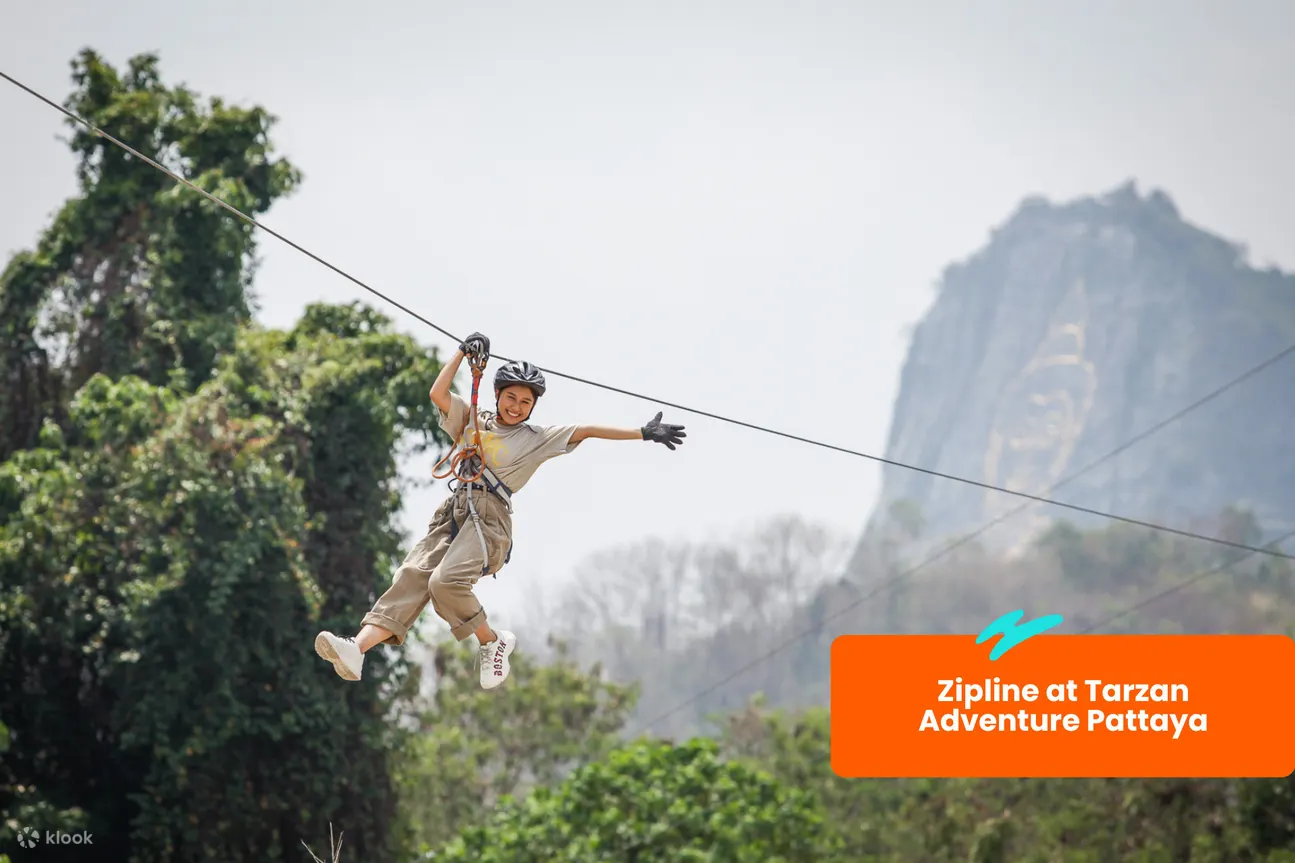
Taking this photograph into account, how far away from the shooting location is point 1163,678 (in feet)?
53.2

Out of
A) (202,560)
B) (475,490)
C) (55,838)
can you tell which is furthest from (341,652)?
(55,838)

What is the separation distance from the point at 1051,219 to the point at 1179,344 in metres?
17.4

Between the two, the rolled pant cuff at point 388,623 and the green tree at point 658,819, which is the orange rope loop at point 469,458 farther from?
the green tree at point 658,819

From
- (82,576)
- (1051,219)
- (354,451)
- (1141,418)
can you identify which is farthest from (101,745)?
(1051,219)

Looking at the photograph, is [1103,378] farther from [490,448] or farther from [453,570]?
[453,570]

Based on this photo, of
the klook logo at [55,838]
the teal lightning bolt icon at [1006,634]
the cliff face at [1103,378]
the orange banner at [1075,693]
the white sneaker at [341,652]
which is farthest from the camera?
the cliff face at [1103,378]

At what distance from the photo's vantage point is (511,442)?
611cm

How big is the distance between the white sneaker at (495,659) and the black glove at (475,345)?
1.23 m

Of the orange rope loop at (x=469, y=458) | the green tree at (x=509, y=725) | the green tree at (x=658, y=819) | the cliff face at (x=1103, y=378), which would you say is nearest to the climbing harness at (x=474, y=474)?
the orange rope loop at (x=469, y=458)

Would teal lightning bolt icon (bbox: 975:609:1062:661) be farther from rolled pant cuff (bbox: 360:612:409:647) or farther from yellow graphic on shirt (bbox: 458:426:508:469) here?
rolled pant cuff (bbox: 360:612:409:647)

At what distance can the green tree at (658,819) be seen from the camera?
16.6m

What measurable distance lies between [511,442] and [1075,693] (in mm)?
12004

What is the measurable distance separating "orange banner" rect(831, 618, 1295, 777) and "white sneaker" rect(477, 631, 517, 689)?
9237mm

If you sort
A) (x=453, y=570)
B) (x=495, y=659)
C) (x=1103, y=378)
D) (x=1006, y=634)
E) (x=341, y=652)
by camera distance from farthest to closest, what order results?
(x=1103, y=378) < (x=1006, y=634) < (x=495, y=659) < (x=453, y=570) < (x=341, y=652)
